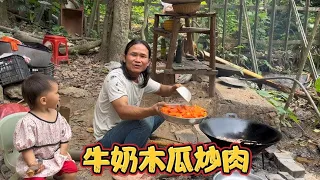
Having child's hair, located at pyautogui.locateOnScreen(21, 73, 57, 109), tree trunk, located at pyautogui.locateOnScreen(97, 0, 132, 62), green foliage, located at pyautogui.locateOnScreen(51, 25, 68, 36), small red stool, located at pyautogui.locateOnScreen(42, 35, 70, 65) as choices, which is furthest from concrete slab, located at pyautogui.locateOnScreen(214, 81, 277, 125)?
green foliage, located at pyautogui.locateOnScreen(51, 25, 68, 36)

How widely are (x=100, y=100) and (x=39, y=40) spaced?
4.76 m

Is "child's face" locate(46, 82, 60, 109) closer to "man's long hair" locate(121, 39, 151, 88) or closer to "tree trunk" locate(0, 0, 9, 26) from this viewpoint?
"man's long hair" locate(121, 39, 151, 88)

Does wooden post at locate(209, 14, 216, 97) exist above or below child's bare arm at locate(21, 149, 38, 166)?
above

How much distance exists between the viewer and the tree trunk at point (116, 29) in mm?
6469

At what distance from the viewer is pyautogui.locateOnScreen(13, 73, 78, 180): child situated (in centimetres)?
246

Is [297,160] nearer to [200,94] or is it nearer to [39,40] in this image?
[200,94]

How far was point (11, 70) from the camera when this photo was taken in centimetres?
492

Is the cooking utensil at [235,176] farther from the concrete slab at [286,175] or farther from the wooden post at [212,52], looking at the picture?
the wooden post at [212,52]

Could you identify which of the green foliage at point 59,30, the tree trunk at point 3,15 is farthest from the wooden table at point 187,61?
the tree trunk at point 3,15

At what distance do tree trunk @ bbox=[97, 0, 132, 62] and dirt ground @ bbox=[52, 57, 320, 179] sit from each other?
1.93ft

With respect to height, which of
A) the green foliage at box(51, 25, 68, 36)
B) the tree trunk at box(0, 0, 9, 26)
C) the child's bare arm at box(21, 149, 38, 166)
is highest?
the tree trunk at box(0, 0, 9, 26)

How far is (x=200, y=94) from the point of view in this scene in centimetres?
506

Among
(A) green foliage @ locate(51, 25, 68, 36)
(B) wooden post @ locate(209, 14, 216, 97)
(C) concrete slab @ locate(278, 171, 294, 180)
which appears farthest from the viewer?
(A) green foliage @ locate(51, 25, 68, 36)

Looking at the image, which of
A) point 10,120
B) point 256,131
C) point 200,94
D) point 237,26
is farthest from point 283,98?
point 10,120
